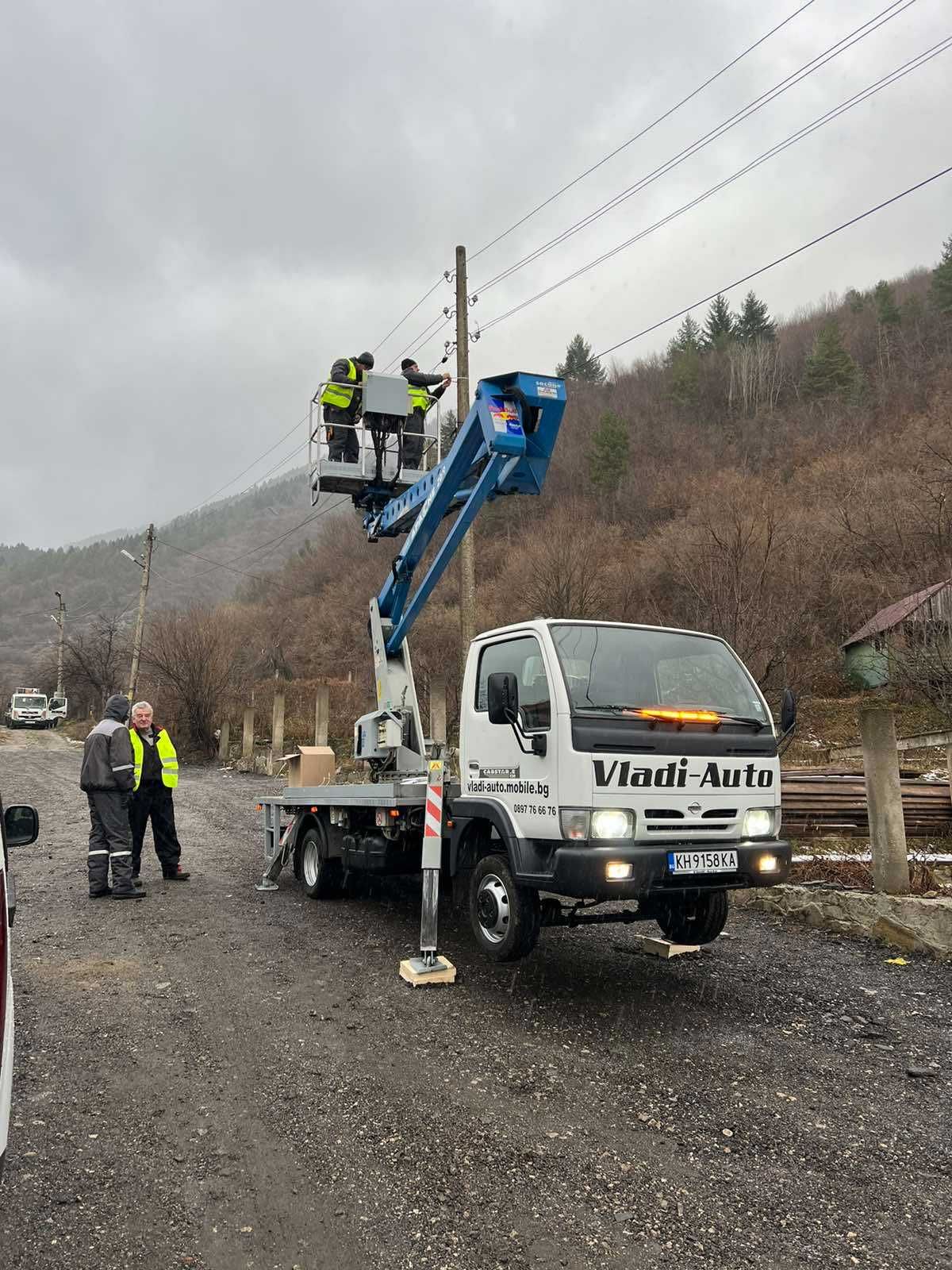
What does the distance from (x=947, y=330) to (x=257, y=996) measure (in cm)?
6173

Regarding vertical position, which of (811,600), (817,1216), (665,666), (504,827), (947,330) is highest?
(947,330)

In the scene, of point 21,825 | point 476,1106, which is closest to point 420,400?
point 21,825

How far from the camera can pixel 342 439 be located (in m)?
9.20

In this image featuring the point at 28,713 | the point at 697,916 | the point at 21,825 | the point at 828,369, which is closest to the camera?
the point at 21,825

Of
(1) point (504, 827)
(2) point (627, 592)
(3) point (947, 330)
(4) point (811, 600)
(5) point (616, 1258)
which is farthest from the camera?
(3) point (947, 330)

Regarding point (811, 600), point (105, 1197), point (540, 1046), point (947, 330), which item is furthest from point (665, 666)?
point (947, 330)

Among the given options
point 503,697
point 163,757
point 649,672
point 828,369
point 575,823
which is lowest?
point 575,823

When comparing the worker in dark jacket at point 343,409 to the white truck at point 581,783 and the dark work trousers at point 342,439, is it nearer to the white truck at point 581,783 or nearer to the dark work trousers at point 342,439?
the dark work trousers at point 342,439

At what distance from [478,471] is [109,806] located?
4.82m

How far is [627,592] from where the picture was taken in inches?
1000

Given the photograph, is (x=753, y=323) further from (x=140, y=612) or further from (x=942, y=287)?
(x=140, y=612)

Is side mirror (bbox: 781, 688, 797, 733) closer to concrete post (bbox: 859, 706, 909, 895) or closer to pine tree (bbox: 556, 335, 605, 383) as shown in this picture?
concrete post (bbox: 859, 706, 909, 895)

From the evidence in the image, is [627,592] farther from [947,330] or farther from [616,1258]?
[947,330]

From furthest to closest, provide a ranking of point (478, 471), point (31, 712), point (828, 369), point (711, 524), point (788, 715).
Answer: point (828, 369) → point (31, 712) → point (711, 524) → point (478, 471) → point (788, 715)
